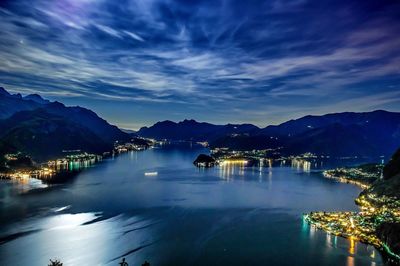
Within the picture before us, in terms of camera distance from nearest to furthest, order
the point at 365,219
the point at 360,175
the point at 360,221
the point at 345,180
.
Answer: the point at 360,221 < the point at 365,219 < the point at 345,180 < the point at 360,175

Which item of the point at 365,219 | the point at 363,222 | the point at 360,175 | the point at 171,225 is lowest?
the point at 171,225

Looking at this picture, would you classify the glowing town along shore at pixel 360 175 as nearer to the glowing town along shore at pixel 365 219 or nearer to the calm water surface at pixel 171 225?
the calm water surface at pixel 171 225

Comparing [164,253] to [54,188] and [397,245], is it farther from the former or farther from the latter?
[54,188]

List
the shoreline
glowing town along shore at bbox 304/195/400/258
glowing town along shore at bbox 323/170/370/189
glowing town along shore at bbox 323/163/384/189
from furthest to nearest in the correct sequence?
glowing town along shore at bbox 323/163/384/189
glowing town along shore at bbox 323/170/370/189
glowing town along shore at bbox 304/195/400/258
the shoreline

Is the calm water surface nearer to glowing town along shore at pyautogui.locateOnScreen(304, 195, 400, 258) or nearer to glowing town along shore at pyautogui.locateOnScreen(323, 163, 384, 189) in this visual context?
glowing town along shore at pyautogui.locateOnScreen(304, 195, 400, 258)

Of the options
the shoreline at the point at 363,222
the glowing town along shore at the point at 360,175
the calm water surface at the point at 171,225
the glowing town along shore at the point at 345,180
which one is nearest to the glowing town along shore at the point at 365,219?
the shoreline at the point at 363,222

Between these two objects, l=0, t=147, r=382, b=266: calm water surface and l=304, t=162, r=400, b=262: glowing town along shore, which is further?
l=304, t=162, r=400, b=262: glowing town along shore

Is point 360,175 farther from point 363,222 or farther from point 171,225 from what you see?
point 171,225

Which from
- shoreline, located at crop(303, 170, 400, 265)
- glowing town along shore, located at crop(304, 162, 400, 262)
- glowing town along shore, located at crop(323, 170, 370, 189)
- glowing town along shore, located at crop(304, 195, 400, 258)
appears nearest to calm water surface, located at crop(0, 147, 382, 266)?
shoreline, located at crop(303, 170, 400, 265)

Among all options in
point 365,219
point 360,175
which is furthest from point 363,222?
point 360,175
